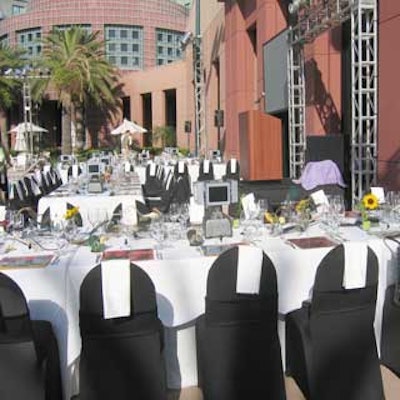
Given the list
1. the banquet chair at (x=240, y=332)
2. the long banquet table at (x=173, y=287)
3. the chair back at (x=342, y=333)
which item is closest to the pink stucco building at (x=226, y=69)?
the long banquet table at (x=173, y=287)

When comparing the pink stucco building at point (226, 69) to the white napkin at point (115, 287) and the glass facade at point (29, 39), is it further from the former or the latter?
the white napkin at point (115, 287)

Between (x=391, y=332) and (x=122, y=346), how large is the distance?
160 centimetres

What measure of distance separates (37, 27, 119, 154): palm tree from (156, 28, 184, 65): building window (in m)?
11.5

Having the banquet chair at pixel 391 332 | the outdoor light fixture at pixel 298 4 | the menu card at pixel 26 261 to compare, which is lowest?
the banquet chair at pixel 391 332

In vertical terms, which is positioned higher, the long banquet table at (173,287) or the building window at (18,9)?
the building window at (18,9)

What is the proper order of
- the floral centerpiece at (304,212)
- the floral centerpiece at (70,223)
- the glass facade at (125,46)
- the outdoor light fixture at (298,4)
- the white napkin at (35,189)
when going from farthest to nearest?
the glass facade at (125,46), the outdoor light fixture at (298,4), the white napkin at (35,189), the floral centerpiece at (304,212), the floral centerpiece at (70,223)

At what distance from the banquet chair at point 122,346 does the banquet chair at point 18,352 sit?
0.20 metres

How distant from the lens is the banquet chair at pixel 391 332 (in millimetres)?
3193

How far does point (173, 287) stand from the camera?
3.03 metres

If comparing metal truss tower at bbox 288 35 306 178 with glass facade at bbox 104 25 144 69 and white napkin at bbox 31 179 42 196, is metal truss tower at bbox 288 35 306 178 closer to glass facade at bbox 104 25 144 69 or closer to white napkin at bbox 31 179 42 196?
white napkin at bbox 31 179 42 196

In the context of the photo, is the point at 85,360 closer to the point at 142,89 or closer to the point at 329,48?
the point at 329,48

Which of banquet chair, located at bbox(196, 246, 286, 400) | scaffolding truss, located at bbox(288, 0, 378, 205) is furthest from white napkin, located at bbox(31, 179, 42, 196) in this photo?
banquet chair, located at bbox(196, 246, 286, 400)

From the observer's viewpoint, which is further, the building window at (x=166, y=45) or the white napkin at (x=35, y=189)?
the building window at (x=166, y=45)

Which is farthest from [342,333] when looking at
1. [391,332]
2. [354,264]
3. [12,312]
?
[12,312]
